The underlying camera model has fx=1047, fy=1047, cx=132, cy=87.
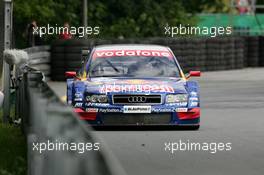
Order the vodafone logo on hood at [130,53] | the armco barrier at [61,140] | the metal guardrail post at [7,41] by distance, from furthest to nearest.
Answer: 1. the vodafone logo on hood at [130,53]
2. the metal guardrail post at [7,41]
3. the armco barrier at [61,140]

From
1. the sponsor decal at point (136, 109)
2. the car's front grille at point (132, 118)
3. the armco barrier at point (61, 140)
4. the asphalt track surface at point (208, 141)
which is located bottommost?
the asphalt track surface at point (208, 141)

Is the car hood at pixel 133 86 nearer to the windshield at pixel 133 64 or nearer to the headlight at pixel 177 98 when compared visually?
the headlight at pixel 177 98

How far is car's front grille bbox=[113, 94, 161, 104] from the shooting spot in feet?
49.1

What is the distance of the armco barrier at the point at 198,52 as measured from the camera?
31.5 metres

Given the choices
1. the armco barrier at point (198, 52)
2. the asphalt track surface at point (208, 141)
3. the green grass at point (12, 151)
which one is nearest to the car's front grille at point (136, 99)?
the asphalt track surface at point (208, 141)

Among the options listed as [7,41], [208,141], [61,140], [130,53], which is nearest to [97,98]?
[7,41]

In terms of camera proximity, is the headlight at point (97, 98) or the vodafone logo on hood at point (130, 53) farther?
the vodafone logo on hood at point (130, 53)

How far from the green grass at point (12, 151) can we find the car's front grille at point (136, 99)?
5.08ft

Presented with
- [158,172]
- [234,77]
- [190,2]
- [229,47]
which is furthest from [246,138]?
[190,2]

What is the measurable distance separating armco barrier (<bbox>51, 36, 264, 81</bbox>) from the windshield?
14.8 metres

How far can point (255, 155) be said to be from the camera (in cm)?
1218

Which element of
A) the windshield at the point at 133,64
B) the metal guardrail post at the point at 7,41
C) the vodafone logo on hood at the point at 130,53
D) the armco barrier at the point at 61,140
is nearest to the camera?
Answer: the armco barrier at the point at 61,140

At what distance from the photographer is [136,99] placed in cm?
1497

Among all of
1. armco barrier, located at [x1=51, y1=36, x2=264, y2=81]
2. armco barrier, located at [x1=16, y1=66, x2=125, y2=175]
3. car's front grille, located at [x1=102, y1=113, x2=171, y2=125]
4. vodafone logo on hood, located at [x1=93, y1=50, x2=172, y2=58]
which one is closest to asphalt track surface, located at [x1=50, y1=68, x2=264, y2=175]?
car's front grille, located at [x1=102, y1=113, x2=171, y2=125]
